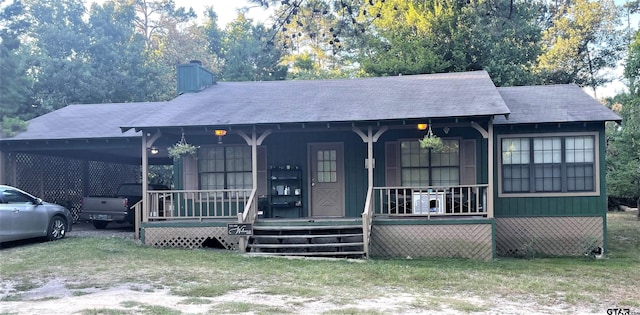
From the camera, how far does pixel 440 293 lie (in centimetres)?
766

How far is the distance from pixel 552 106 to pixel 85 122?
523 inches

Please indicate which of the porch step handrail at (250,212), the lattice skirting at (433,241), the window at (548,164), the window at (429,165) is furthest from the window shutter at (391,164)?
the porch step handrail at (250,212)

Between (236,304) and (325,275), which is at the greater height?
(236,304)

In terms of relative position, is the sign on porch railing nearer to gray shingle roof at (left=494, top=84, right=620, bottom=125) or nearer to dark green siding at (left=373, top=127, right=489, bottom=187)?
dark green siding at (left=373, top=127, right=489, bottom=187)

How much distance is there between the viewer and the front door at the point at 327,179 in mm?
13711

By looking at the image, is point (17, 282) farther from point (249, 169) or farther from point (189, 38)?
point (189, 38)

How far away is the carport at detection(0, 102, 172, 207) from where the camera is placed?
14758 millimetres

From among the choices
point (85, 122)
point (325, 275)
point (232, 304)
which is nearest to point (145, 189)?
point (85, 122)

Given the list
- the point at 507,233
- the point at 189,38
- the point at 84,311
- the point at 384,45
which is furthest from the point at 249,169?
the point at 189,38

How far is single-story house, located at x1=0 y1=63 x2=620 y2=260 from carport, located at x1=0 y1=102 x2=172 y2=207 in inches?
4.4

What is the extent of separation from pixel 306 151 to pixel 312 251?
338cm

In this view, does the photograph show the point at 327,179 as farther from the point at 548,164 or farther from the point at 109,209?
the point at 109,209

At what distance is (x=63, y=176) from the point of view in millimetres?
18391

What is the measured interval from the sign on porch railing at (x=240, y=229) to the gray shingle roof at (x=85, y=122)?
4.63m
